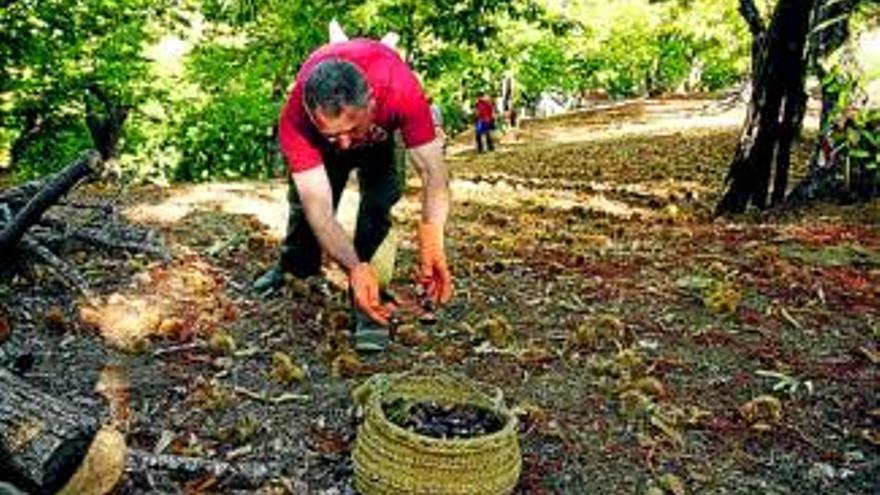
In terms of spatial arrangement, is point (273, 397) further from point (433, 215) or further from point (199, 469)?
point (433, 215)

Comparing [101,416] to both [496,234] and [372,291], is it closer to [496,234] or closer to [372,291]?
[372,291]

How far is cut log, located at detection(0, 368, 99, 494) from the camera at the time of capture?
3078 mm

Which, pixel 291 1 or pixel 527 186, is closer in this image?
pixel 527 186

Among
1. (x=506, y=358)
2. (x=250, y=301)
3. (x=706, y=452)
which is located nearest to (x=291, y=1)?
(x=250, y=301)

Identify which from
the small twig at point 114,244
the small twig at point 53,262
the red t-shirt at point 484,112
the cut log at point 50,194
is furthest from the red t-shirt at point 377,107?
the red t-shirt at point 484,112

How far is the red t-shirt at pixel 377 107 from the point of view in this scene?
4.01 m

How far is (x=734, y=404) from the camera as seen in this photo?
4473 millimetres

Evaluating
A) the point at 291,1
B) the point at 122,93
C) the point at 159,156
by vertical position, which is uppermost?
the point at 291,1

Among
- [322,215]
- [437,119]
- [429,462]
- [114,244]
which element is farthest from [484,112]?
[429,462]

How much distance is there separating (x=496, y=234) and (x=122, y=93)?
13.2 meters

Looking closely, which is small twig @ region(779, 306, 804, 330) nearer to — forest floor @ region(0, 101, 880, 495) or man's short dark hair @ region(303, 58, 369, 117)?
forest floor @ region(0, 101, 880, 495)

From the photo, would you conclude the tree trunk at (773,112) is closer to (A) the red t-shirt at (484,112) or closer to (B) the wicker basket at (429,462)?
(B) the wicker basket at (429,462)

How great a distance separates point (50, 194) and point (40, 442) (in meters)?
1.76

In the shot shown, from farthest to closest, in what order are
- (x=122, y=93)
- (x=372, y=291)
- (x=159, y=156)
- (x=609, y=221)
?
(x=159, y=156), (x=122, y=93), (x=609, y=221), (x=372, y=291)
